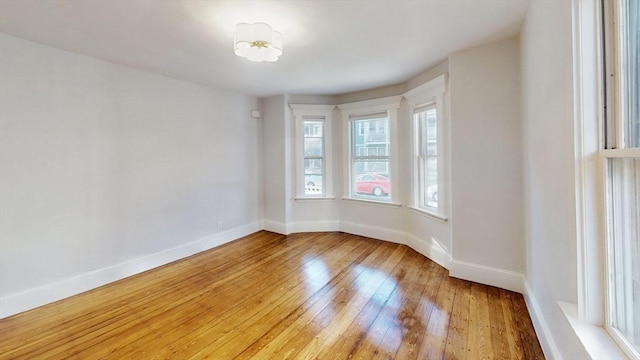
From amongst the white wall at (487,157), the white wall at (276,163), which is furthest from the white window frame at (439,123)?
the white wall at (276,163)

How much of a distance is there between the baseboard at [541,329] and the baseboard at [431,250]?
2.71 ft

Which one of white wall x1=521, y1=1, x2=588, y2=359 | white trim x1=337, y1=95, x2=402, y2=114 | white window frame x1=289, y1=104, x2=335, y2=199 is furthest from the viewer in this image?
white window frame x1=289, y1=104, x2=335, y2=199

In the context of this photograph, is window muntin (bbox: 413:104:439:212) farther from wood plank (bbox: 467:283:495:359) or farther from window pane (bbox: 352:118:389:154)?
wood plank (bbox: 467:283:495:359)

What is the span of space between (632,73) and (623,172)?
0.37m

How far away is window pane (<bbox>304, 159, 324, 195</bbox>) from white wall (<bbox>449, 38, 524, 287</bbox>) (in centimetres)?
242

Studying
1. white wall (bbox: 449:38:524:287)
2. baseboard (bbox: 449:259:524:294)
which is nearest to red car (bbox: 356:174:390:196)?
white wall (bbox: 449:38:524:287)

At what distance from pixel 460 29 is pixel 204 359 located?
3264mm

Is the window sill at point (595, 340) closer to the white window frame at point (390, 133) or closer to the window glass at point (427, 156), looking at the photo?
the window glass at point (427, 156)

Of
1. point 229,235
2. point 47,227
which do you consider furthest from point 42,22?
point 229,235

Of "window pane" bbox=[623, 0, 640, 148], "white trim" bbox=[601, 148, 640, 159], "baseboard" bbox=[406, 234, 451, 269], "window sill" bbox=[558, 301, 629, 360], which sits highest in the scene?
"window pane" bbox=[623, 0, 640, 148]

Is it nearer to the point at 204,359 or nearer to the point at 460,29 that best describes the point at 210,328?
the point at 204,359

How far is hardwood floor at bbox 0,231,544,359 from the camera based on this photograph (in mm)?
1825

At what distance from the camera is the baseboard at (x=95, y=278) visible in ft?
7.67

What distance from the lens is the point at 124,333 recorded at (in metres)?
2.04
